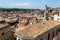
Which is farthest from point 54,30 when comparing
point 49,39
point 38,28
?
point 38,28

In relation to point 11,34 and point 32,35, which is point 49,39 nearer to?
point 32,35

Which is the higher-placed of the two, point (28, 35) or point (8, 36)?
point (28, 35)

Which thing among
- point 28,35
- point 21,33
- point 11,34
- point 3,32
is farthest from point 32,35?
point 11,34

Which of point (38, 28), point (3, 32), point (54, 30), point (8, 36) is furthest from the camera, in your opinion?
point (8, 36)

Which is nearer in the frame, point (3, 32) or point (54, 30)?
point (54, 30)

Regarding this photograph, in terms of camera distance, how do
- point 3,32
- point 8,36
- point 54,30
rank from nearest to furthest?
point 54,30
point 3,32
point 8,36

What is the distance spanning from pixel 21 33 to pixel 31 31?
1457 mm

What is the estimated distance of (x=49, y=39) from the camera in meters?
22.0

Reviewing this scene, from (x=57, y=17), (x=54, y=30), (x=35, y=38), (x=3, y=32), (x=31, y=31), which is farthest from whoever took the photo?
(x=57, y=17)

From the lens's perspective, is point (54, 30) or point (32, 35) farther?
point (54, 30)

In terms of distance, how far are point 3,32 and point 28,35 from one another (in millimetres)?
8318

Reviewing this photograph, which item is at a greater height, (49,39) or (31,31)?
(31,31)

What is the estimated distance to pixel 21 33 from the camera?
18906 millimetres

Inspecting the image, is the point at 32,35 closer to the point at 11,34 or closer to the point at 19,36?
the point at 19,36
